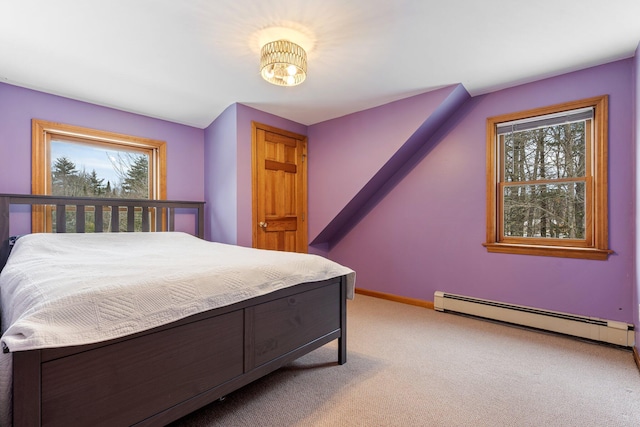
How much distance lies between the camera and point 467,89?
9.16 ft

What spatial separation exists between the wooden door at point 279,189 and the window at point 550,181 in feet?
6.74

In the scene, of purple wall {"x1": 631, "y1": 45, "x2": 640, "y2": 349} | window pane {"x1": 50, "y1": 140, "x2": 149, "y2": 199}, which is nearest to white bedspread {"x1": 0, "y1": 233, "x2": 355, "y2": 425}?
window pane {"x1": 50, "y1": 140, "x2": 149, "y2": 199}

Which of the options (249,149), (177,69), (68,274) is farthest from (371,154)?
(68,274)

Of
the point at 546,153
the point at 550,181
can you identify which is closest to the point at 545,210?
the point at 550,181

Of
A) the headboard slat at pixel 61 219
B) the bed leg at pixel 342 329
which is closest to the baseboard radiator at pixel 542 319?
the bed leg at pixel 342 329

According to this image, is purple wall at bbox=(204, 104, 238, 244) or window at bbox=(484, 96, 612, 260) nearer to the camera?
window at bbox=(484, 96, 612, 260)

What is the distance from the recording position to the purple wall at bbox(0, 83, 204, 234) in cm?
246

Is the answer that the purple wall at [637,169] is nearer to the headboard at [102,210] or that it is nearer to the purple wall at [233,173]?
the purple wall at [233,173]

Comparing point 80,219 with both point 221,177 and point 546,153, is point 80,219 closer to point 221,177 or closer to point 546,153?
point 221,177

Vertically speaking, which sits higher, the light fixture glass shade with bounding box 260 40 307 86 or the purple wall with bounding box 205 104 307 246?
the light fixture glass shade with bounding box 260 40 307 86

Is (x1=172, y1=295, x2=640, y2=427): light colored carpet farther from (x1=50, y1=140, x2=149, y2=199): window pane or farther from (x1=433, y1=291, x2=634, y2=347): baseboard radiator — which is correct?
(x1=50, y1=140, x2=149, y2=199): window pane

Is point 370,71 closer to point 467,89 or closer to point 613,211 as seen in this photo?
point 467,89

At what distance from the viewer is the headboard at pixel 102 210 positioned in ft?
7.79

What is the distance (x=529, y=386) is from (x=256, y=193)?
2.70 metres
